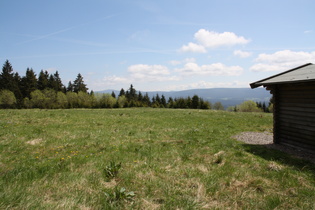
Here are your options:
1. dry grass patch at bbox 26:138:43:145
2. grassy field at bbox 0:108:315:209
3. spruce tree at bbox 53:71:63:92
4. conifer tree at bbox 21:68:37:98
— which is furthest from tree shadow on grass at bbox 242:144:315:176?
spruce tree at bbox 53:71:63:92

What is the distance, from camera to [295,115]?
34.7 ft

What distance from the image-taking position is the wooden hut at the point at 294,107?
31.4 feet

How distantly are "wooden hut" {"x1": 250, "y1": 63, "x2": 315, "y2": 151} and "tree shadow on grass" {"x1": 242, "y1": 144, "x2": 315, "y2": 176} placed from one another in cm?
76

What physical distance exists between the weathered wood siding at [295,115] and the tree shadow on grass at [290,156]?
71 centimetres

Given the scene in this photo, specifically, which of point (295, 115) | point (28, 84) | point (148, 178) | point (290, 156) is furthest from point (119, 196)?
point (28, 84)

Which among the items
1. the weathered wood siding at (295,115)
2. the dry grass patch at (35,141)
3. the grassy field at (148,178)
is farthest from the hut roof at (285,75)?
the dry grass patch at (35,141)

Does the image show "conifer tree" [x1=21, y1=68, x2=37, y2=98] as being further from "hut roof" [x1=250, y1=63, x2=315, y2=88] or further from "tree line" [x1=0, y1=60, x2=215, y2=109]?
"hut roof" [x1=250, y1=63, x2=315, y2=88]

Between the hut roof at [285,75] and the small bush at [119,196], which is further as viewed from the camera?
the hut roof at [285,75]

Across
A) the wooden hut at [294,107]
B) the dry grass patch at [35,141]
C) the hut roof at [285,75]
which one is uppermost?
the hut roof at [285,75]

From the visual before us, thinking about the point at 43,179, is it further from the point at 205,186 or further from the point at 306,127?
the point at 306,127

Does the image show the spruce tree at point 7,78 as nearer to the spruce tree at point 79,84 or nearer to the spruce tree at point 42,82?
the spruce tree at point 42,82

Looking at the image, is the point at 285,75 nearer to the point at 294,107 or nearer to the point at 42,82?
the point at 294,107

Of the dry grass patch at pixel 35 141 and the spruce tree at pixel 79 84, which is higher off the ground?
the spruce tree at pixel 79 84

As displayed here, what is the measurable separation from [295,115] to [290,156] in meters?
2.96
